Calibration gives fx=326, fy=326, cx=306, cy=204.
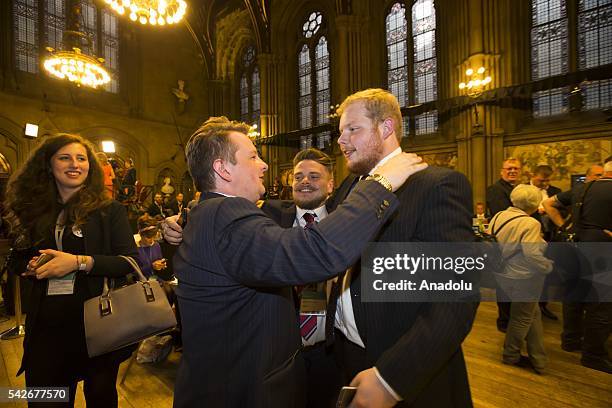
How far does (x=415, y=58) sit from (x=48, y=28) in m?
13.9

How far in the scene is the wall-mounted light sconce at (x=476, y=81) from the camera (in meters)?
8.88

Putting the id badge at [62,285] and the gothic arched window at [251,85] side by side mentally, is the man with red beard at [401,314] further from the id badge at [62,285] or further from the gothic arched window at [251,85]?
the gothic arched window at [251,85]

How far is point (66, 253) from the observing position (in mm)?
1561

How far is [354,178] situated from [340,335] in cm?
73

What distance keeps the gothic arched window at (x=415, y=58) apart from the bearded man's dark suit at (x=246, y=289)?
37.0ft

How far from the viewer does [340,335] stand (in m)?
1.44

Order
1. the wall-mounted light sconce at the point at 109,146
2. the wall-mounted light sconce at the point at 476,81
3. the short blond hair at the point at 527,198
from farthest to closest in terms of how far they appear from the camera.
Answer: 1. the wall-mounted light sconce at the point at 476,81
2. the wall-mounted light sconce at the point at 109,146
3. the short blond hair at the point at 527,198

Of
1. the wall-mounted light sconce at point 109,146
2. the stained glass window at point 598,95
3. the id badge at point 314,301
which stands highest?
the stained glass window at point 598,95

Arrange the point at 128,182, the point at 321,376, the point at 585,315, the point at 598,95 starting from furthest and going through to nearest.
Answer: the point at 598,95
the point at 128,182
the point at 585,315
the point at 321,376

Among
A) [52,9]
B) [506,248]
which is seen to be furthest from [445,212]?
[52,9]

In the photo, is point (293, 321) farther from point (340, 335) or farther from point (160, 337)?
point (160, 337)

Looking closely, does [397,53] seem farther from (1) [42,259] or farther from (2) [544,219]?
(1) [42,259]

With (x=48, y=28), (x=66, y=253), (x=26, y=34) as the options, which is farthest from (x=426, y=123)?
(x=26, y=34)

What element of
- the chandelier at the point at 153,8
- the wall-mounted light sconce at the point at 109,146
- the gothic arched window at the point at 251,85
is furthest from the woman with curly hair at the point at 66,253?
the gothic arched window at the point at 251,85
